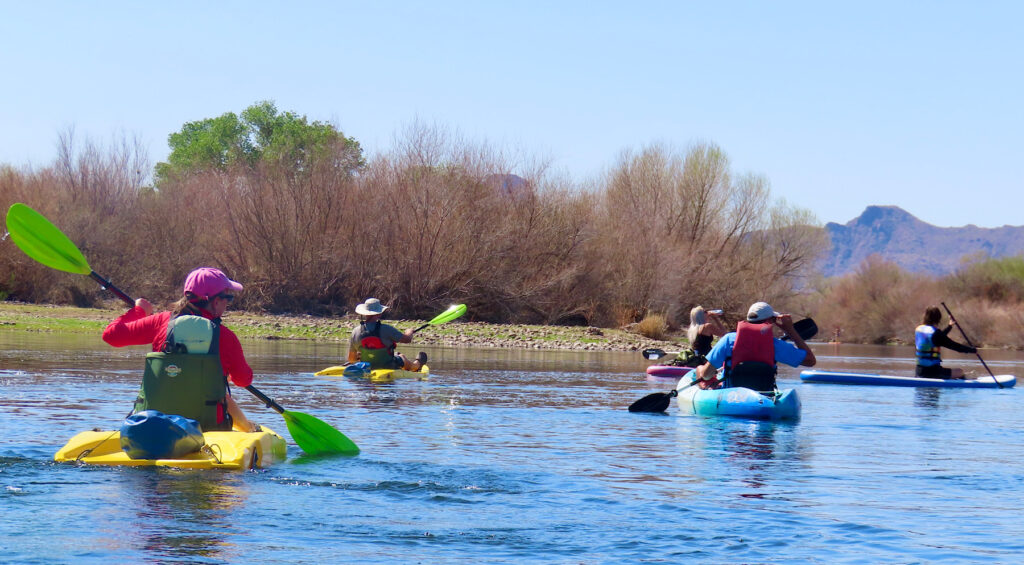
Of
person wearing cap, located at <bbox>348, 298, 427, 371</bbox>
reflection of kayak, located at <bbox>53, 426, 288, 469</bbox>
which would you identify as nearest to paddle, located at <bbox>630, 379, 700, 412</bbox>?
person wearing cap, located at <bbox>348, 298, 427, 371</bbox>

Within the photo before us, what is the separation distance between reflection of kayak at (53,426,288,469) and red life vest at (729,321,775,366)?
6.20 metres

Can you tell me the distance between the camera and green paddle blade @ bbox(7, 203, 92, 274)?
905cm

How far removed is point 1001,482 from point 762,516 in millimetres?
2851

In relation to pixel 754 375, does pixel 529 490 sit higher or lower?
lower

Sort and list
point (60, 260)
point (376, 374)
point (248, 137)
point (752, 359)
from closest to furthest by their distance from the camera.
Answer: point (60, 260), point (752, 359), point (376, 374), point (248, 137)

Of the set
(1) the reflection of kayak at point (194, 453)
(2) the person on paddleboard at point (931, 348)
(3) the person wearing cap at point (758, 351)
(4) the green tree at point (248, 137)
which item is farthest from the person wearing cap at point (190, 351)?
(4) the green tree at point (248, 137)

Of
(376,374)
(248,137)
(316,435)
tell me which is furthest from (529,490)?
(248,137)

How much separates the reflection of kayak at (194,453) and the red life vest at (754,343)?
20.3ft

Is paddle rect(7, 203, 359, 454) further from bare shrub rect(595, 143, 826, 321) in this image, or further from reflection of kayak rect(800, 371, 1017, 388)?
bare shrub rect(595, 143, 826, 321)

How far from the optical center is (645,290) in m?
42.5

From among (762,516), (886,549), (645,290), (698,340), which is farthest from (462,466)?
(645,290)

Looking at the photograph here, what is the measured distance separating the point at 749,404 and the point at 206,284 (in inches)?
273

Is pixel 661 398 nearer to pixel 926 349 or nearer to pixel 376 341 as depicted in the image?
pixel 376 341

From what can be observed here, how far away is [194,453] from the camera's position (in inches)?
297
